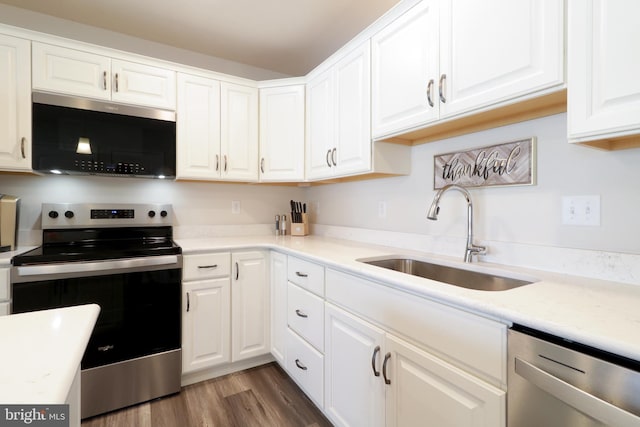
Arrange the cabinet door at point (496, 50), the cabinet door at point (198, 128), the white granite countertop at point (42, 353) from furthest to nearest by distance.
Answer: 1. the cabinet door at point (198, 128)
2. the cabinet door at point (496, 50)
3. the white granite countertop at point (42, 353)

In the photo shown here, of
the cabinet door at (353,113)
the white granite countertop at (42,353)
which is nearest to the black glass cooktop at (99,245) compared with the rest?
the white granite countertop at (42,353)

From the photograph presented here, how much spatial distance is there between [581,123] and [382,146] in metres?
0.99

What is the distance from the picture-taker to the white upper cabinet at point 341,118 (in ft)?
5.94

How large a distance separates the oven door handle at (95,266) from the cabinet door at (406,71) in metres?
1.49

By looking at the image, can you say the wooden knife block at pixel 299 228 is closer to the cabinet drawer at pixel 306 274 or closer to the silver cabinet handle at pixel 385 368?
the cabinet drawer at pixel 306 274

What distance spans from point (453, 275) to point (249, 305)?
4.57ft

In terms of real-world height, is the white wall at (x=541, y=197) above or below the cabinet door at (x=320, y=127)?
below

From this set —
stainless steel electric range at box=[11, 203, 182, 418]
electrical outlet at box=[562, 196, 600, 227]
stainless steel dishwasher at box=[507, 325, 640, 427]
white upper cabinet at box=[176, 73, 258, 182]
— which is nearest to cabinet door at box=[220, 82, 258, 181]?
white upper cabinet at box=[176, 73, 258, 182]

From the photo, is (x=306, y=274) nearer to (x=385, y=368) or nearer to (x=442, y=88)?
(x=385, y=368)

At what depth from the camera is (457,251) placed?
1603mm

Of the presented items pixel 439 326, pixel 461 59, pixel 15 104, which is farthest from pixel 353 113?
pixel 15 104

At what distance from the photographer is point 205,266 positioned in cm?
202

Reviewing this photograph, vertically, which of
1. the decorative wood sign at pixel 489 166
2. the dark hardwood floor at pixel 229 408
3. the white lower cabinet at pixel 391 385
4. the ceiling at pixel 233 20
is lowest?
the dark hardwood floor at pixel 229 408

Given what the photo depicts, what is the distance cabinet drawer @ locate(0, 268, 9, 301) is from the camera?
1.54m
